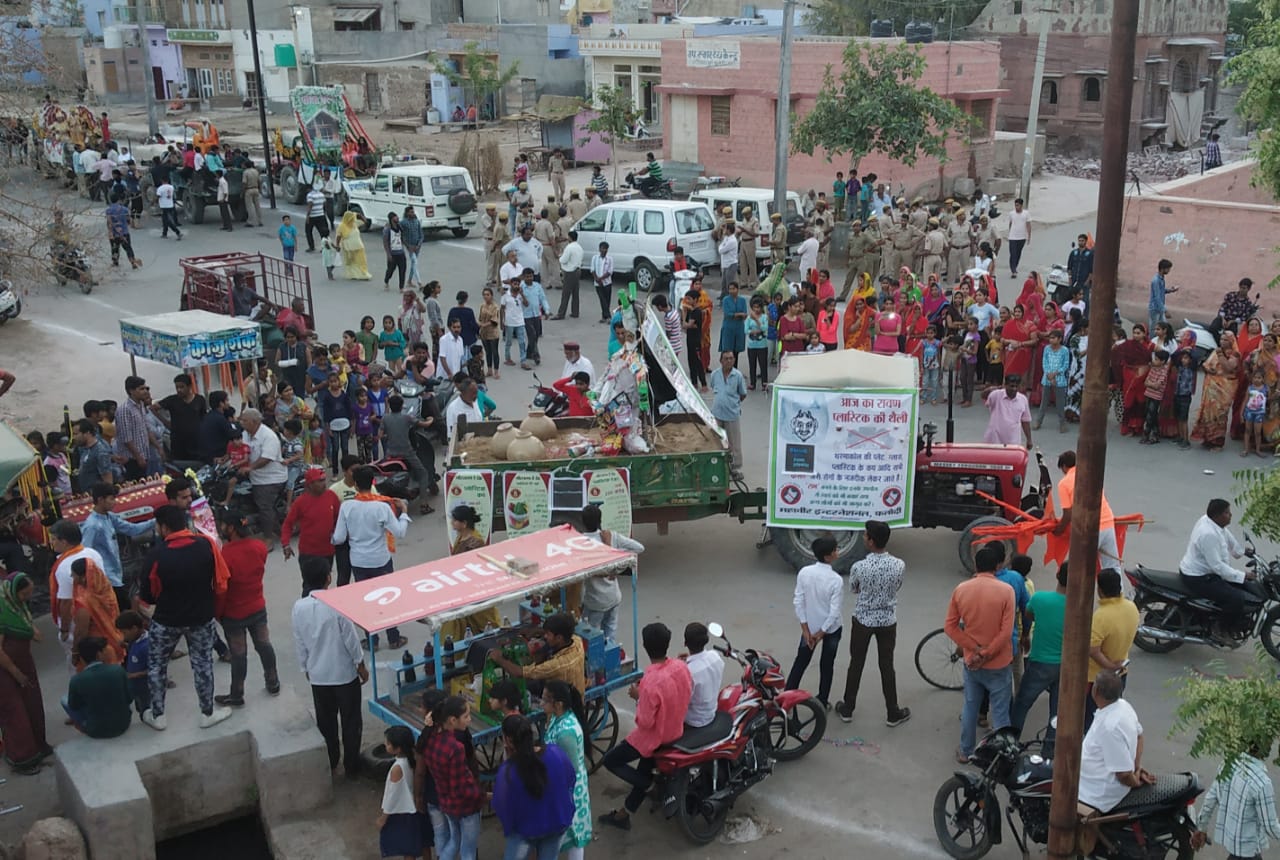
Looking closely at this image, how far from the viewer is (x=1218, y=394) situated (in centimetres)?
1445

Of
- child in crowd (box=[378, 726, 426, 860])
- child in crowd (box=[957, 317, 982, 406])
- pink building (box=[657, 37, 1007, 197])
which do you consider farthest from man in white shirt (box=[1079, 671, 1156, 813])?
pink building (box=[657, 37, 1007, 197])

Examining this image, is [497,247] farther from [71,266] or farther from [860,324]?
[71,266]

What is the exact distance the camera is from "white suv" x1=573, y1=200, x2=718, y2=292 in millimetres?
21953

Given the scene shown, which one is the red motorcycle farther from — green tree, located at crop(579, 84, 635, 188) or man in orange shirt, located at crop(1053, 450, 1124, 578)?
green tree, located at crop(579, 84, 635, 188)

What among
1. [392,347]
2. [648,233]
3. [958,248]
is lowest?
[392,347]

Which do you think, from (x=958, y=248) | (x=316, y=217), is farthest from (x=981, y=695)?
(x=316, y=217)

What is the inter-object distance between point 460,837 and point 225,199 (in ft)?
78.8

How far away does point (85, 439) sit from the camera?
38.1ft

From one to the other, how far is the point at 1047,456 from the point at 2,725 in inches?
439

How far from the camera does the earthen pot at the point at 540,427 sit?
11648 mm

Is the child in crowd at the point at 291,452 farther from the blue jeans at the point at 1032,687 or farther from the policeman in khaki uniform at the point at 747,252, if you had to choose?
the policeman in khaki uniform at the point at 747,252

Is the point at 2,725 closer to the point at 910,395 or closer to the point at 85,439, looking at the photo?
the point at 85,439

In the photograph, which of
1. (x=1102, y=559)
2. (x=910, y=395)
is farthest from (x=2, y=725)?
(x=1102, y=559)

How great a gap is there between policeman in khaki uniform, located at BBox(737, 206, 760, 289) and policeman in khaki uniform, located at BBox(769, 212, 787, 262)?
0.31m
